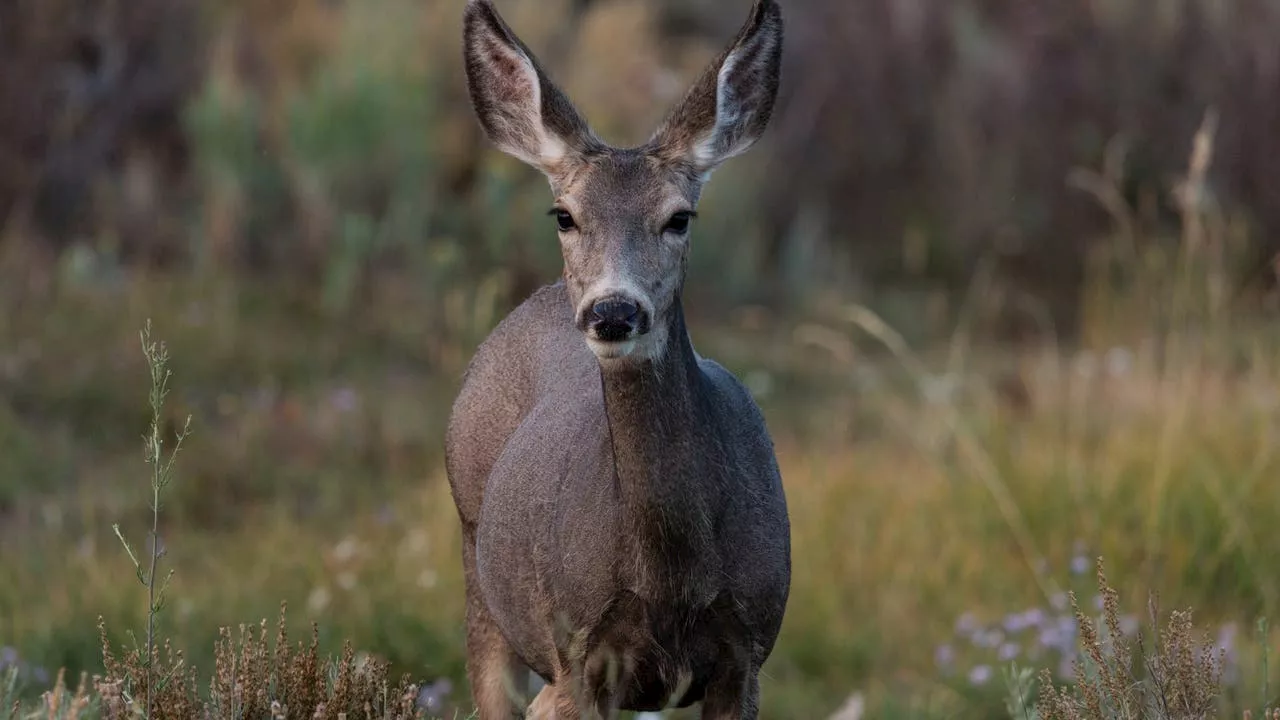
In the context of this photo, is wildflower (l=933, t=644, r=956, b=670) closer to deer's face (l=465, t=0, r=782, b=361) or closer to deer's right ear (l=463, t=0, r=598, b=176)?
deer's face (l=465, t=0, r=782, b=361)

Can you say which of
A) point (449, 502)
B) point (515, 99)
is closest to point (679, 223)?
point (515, 99)

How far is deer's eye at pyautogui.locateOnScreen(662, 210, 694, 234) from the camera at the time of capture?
→ 179 inches

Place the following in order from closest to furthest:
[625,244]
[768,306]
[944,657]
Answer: [625,244]
[944,657]
[768,306]

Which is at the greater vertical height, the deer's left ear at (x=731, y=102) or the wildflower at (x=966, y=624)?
the deer's left ear at (x=731, y=102)

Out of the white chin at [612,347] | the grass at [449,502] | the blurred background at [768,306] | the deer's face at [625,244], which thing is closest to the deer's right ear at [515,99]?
the deer's face at [625,244]

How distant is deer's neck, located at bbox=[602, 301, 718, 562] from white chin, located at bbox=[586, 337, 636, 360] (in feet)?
0.73

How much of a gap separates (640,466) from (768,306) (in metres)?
9.00

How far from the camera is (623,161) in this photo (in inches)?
185

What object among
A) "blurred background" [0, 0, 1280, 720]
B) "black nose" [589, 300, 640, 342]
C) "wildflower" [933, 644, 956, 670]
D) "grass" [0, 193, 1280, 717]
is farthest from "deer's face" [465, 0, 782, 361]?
"wildflower" [933, 644, 956, 670]

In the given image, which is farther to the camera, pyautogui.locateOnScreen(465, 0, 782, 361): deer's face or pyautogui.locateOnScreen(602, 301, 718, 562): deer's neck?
pyautogui.locateOnScreen(602, 301, 718, 562): deer's neck

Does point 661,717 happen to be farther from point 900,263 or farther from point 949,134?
point 949,134

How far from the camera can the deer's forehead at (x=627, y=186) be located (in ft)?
14.9

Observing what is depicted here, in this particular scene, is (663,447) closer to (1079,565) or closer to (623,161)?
(623,161)

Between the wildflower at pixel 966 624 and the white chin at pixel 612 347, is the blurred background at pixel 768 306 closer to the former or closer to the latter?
the wildflower at pixel 966 624
